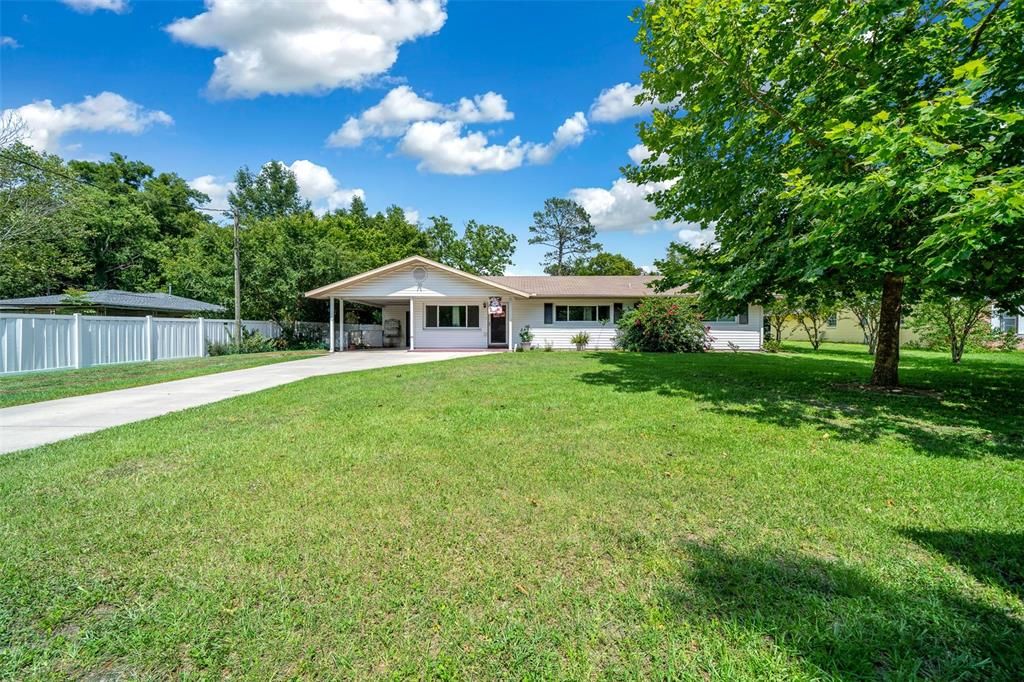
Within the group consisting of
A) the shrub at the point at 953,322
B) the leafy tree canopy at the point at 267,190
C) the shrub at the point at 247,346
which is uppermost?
the leafy tree canopy at the point at 267,190

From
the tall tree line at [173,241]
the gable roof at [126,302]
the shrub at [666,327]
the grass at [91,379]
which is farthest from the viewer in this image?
→ the tall tree line at [173,241]

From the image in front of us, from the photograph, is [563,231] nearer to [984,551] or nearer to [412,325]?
[412,325]

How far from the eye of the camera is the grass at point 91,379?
791cm

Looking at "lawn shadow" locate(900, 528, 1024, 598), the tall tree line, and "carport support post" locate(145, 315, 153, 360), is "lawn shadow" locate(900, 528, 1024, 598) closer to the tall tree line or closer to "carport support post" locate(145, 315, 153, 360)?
"carport support post" locate(145, 315, 153, 360)

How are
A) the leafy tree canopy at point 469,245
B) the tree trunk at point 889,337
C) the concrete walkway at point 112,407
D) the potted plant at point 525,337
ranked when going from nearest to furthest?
the concrete walkway at point 112,407 < the tree trunk at point 889,337 < the potted plant at point 525,337 < the leafy tree canopy at point 469,245

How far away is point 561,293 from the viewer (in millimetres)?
20375

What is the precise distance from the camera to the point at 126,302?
766 inches

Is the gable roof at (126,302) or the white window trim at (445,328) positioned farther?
the white window trim at (445,328)

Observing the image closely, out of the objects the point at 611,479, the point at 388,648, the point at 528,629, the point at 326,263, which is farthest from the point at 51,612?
the point at 326,263

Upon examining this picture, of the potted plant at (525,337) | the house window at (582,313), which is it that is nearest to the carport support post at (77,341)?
the potted plant at (525,337)

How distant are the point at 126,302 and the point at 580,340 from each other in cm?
2021

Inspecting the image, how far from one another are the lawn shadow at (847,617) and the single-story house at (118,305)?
76.9 ft

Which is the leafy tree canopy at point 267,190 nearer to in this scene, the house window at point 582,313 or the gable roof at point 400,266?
the gable roof at point 400,266

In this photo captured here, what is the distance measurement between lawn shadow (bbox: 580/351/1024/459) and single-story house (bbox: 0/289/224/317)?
67.0ft
